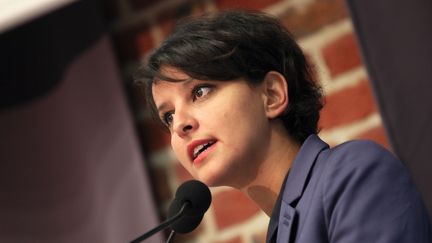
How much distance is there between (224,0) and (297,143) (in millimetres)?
378

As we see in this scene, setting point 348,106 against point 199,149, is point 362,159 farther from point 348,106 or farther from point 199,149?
point 348,106

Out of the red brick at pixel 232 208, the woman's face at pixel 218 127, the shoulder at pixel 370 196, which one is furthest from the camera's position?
the red brick at pixel 232 208

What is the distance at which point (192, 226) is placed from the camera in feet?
2.43

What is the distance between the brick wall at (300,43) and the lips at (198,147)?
0.95 feet

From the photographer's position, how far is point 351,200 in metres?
0.65

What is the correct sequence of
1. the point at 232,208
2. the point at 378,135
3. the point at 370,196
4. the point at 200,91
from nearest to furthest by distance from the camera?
the point at 370,196 < the point at 200,91 < the point at 378,135 < the point at 232,208

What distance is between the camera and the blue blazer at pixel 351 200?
0.63 metres

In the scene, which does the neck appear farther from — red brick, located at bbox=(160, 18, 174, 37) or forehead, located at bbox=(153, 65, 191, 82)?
red brick, located at bbox=(160, 18, 174, 37)

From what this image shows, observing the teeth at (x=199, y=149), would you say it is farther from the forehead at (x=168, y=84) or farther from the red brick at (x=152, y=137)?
the red brick at (x=152, y=137)

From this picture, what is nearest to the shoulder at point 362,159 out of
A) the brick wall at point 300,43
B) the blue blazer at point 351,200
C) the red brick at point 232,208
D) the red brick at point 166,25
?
the blue blazer at point 351,200

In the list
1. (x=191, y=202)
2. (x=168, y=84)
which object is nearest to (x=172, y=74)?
(x=168, y=84)

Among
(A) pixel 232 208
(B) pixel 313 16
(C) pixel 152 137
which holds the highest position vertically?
(B) pixel 313 16

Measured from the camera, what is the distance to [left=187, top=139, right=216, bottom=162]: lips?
0.74 meters

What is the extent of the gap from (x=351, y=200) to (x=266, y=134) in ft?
0.43
